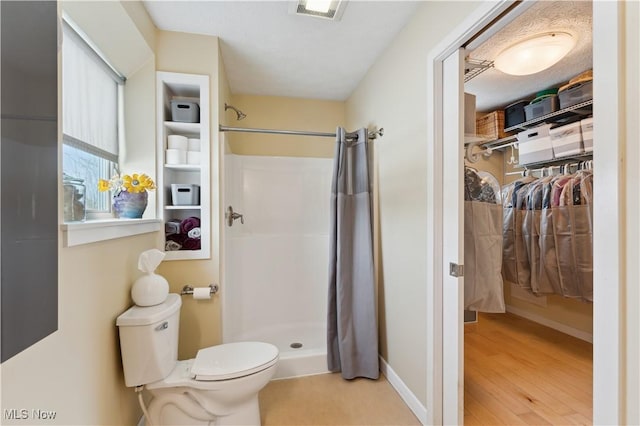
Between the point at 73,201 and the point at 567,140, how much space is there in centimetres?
306

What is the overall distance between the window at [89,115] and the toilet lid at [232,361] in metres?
0.96

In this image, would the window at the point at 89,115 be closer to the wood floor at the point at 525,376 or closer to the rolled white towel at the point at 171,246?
the rolled white towel at the point at 171,246

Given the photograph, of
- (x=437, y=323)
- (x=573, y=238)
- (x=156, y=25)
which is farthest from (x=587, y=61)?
(x=156, y=25)

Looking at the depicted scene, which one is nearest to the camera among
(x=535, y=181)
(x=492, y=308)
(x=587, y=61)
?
(x=492, y=308)

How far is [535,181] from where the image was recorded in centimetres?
252

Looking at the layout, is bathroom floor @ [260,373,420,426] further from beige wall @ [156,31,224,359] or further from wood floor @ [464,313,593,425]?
beige wall @ [156,31,224,359]

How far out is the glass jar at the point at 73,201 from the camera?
110 centimetres

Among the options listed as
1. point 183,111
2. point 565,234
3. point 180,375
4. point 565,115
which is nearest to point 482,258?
point 565,234

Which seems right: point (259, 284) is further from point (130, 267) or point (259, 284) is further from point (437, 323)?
point (437, 323)

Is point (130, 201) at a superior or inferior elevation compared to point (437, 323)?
superior

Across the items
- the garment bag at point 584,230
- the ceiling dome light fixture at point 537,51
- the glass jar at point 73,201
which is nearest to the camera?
the glass jar at point 73,201

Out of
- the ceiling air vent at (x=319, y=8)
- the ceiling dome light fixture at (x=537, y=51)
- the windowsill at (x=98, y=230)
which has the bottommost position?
the windowsill at (x=98, y=230)

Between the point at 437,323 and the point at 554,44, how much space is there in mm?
1803
